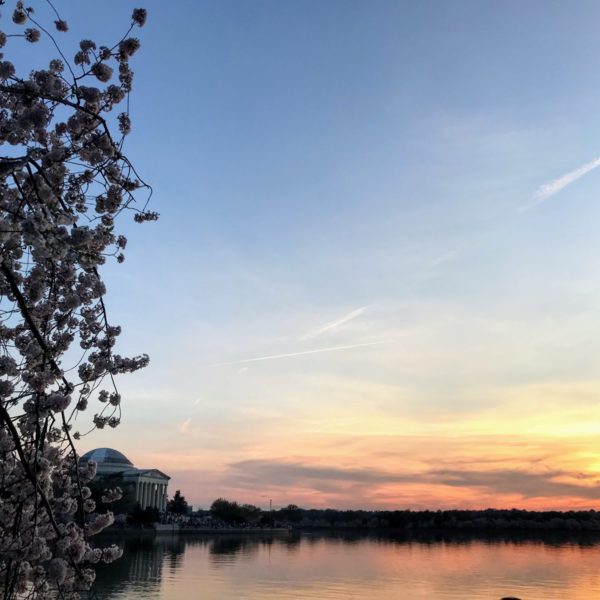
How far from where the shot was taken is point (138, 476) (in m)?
140

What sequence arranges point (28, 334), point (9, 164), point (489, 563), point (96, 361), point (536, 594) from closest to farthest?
point (9, 164), point (28, 334), point (96, 361), point (536, 594), point (489, 563)

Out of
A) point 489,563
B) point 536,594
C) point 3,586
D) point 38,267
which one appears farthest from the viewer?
point 489,563

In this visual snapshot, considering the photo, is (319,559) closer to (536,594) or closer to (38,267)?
(536,594)

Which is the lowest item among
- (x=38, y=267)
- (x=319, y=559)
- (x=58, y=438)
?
(x=319, y=559)

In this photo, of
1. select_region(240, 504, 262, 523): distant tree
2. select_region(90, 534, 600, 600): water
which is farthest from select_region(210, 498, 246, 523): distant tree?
select_region(90, 534, 600, 600): water

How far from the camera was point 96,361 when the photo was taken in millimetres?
8922

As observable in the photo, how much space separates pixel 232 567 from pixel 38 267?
5734 centimetres

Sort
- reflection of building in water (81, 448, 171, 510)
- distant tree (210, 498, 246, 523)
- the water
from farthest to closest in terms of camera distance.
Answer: distant tree (210, 498, 246, 523)
reflection of building in water (81, 448, 171, 510)
the water

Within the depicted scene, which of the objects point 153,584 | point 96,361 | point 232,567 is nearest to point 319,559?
point 232,567

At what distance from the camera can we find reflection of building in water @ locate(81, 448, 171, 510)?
139 meters

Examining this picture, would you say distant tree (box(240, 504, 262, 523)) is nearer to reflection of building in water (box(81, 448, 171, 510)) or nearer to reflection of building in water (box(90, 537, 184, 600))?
reflection of building in water (box(81, 448, 171, 510))

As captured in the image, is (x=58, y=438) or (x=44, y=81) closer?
(x=44, y=81)

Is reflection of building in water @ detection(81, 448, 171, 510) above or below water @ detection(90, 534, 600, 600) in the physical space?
above

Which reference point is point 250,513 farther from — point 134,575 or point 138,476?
point 134,575
